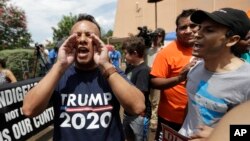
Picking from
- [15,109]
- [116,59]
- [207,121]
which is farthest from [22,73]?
[207,121]

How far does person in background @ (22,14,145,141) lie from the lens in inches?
96.2

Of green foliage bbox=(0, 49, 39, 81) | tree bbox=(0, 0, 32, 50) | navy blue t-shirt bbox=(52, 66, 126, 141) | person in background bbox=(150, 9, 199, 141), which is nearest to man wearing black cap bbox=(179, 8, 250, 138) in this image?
navy blue t-shirt bbox=(52, 66, 126, 141)

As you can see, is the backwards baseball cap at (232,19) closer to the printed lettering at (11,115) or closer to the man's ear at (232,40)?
the man's ear at (232,40)

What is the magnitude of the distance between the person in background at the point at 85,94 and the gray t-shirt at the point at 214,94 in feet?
1.20

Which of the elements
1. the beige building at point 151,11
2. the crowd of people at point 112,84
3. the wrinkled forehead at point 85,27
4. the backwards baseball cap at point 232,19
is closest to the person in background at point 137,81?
the crowd of people at point 112,84

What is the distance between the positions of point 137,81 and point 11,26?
68.1ft

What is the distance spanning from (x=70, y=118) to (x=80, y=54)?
0.45m

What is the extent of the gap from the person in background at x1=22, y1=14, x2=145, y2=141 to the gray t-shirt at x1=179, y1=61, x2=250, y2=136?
1.20ft

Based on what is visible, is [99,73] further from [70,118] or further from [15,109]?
[15,109]

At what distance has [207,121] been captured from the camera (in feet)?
7.78

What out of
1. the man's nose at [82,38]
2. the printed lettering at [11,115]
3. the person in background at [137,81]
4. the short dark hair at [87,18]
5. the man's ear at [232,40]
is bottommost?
the printed lettering at [11,115]

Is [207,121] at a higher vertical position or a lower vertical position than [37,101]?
lower

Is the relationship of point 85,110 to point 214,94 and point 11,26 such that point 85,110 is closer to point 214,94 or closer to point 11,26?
point 214,94

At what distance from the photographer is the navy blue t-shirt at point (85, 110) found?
2445 mm
